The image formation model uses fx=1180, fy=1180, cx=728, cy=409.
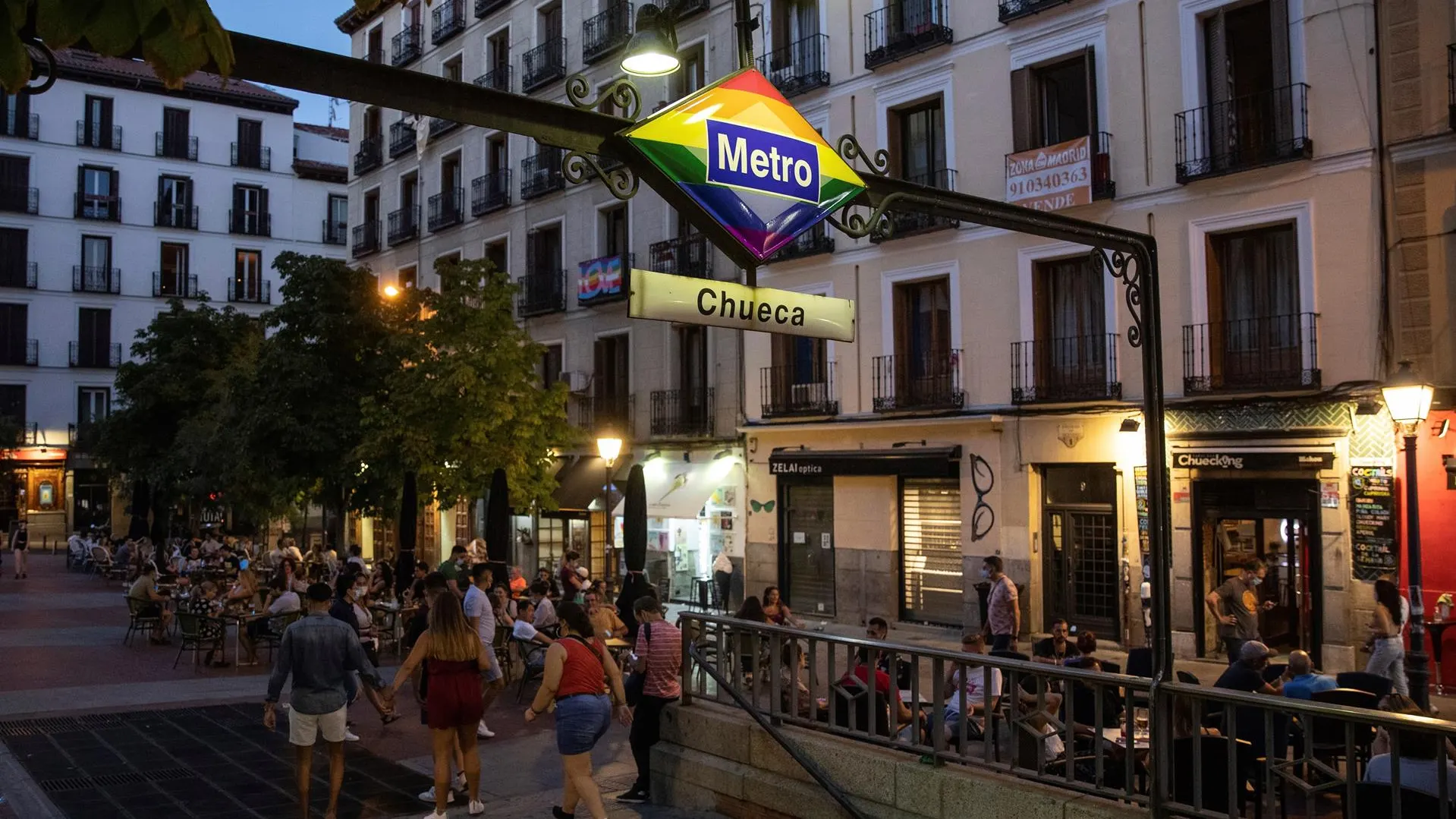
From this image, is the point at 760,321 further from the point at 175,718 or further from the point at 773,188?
the point at 175,718

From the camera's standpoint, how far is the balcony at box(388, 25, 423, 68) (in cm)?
3928

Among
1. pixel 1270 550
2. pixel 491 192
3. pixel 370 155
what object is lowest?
pixel 1270 550

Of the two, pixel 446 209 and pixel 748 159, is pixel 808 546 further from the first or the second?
pixel 748 159

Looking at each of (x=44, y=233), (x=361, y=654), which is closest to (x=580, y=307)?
(x=361, y=654)

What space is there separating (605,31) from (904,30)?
10257mm

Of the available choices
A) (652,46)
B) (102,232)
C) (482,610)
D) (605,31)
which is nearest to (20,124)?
(102,232)

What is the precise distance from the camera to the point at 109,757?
11.0 meters

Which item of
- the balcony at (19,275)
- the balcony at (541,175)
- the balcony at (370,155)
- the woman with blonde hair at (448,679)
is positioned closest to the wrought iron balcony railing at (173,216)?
the balcony at (19,275)

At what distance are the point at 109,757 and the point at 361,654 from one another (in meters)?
3.77

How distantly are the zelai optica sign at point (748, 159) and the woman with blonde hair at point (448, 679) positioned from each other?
429 centimetres

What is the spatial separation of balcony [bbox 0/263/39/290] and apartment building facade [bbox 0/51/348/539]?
5cm

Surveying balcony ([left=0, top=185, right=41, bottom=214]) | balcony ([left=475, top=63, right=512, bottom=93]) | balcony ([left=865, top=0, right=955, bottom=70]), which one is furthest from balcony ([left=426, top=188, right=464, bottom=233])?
balcony ([left=0, top=185, right=41, bottom=214])

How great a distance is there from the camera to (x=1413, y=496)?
1211 centimetres

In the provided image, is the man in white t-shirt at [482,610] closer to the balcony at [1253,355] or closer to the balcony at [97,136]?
the balcony at [1253,355]
